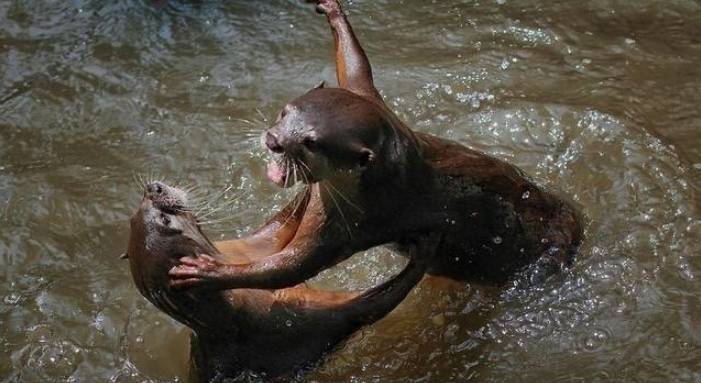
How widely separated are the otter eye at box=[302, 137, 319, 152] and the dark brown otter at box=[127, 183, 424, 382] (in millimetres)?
677

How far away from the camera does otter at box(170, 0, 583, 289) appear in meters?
2.95

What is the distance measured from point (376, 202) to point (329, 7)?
3.20 ft

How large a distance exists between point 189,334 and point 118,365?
0.32m

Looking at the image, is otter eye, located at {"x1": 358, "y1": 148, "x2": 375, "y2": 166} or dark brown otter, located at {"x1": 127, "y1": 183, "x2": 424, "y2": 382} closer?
otter eye, located at {"x1": 358, "y1": 148, "x2": 375, "y2": 166}

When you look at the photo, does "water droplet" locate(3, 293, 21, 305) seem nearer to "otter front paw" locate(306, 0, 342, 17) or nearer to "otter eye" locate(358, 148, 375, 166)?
"otter front paw" locate(306, 0, 342, 17)

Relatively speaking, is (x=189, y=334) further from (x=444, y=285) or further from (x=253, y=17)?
(x=253, y=17)

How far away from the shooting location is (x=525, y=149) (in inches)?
187

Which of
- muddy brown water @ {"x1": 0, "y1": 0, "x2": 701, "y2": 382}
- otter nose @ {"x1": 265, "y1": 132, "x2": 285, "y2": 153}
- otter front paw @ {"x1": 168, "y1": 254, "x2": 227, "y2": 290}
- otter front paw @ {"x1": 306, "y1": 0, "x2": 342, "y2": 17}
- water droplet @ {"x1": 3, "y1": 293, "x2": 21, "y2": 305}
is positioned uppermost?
otter front paw @ {"x1": 306, "y1": 0, "x2": 342, "y2": 17}

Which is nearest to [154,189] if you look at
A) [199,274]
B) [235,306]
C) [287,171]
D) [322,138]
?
[199,274]

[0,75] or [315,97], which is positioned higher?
[315,97]

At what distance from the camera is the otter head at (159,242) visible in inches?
128

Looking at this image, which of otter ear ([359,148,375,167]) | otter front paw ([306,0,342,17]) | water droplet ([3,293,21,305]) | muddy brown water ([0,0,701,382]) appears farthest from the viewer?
water droplet ([3,293,21,305])

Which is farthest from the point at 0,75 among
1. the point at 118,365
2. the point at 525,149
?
the point at 525,149

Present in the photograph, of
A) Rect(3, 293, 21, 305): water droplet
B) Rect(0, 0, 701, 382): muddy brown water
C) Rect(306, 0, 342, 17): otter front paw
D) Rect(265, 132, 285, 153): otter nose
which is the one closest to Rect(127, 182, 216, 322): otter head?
Rect(265, 132, 285, 153): otter nose
